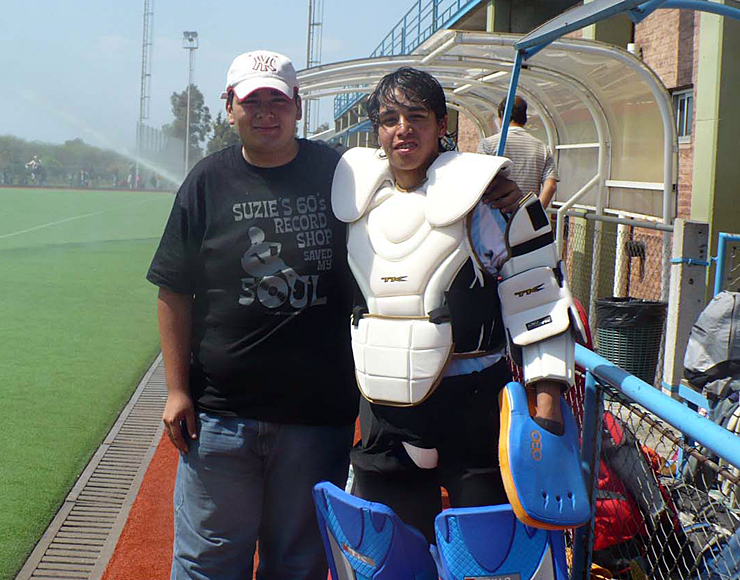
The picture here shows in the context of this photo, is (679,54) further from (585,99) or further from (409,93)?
(409,93)

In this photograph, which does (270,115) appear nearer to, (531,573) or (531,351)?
(531,351)

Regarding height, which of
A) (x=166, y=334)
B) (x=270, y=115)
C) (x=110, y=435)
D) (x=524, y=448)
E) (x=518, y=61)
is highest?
(x=518, y=61)

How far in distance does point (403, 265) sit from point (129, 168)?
70.7 metres

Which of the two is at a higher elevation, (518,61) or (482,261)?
(518,61)

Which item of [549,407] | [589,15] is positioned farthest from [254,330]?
[589,15]

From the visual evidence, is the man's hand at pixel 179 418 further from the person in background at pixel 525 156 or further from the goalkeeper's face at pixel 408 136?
the person in background at pixel 525 156

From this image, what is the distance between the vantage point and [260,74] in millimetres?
2881

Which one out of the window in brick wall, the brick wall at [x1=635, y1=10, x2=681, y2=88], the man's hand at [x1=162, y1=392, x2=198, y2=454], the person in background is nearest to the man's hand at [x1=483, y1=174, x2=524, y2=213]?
the man's hand at [x1=162, y1=392, x2=198, y2=454]

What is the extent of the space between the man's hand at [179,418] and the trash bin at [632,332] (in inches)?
193

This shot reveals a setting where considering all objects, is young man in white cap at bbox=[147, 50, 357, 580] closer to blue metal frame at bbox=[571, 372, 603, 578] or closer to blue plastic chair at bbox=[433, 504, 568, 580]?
blue plastic chair at bbox=[433, 504, 568, 580]

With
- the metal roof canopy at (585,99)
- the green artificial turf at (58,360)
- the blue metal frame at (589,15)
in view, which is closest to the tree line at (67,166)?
the green artificial turf at (58,360)

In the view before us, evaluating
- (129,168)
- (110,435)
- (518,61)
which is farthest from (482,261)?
(129,168)

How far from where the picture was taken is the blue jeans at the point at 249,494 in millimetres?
2928

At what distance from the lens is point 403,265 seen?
2.60 metres
